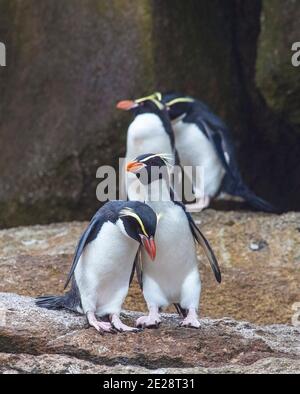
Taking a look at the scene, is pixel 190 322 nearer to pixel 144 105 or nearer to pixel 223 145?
pixel 144 105

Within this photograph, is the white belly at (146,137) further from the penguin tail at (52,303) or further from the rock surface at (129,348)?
the rock surface at (129,348)

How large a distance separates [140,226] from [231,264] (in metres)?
2.05

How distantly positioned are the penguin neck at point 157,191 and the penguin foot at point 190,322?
21.5 inches

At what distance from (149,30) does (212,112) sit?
2.53 ft

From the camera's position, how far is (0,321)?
478 cm

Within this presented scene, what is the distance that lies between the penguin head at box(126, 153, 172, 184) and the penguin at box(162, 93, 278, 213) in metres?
2.37

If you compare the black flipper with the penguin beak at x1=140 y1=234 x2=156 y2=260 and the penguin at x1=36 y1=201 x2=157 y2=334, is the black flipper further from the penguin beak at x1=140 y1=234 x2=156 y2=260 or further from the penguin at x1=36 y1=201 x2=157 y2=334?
the penguin beak at x1=140 y1=234 x2=156 y2=260

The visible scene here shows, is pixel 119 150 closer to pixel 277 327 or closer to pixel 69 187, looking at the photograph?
pixel 69 187

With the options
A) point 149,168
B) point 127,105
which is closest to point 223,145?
point 127,105

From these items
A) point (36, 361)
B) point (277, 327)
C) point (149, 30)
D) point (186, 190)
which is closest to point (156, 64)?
point (149, 30)

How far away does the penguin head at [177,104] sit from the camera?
7695mm

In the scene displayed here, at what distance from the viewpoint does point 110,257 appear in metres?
4.90

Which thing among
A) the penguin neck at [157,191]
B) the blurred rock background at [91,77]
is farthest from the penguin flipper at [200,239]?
the blurred rock background at [91,77]
